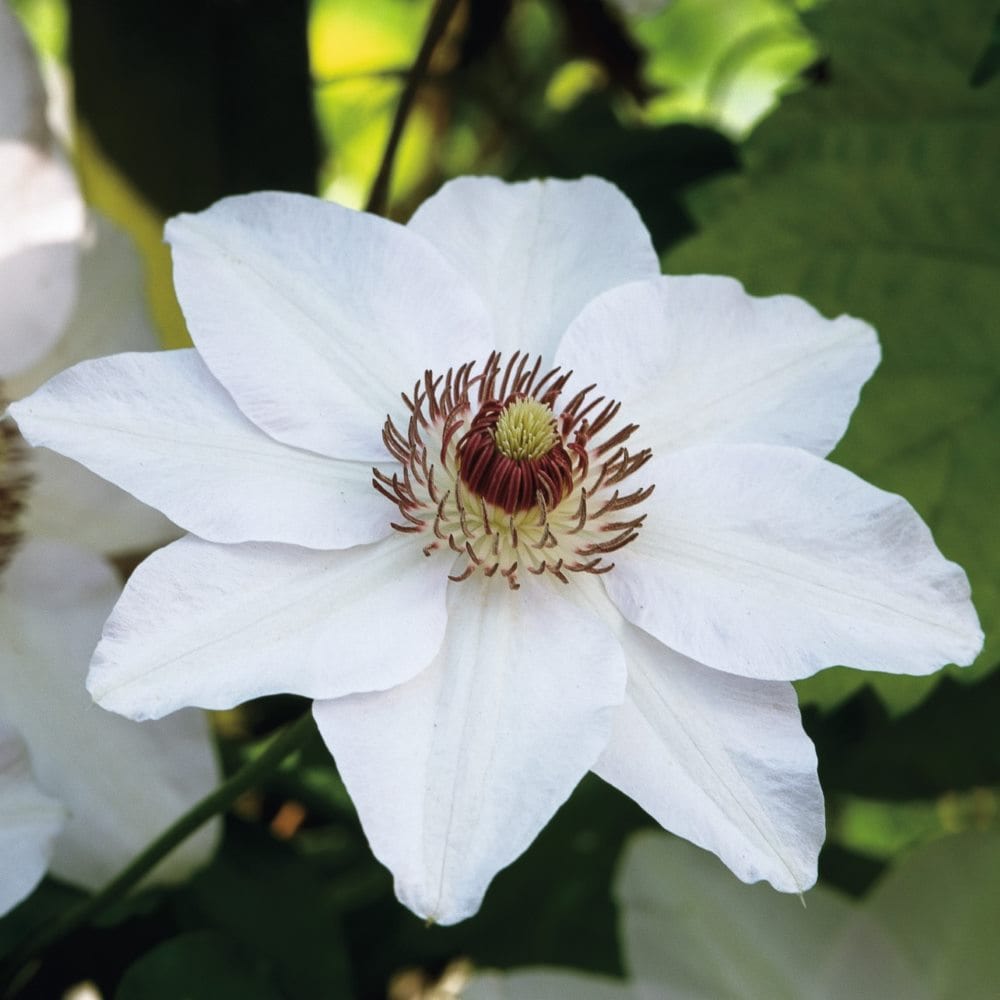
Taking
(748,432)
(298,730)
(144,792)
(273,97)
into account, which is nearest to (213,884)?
(144,792)

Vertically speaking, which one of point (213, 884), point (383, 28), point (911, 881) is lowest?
point (911, 881)

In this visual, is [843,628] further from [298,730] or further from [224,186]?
[224,186]

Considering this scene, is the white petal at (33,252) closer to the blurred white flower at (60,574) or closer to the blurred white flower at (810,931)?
the blurred white flower at (60,574)

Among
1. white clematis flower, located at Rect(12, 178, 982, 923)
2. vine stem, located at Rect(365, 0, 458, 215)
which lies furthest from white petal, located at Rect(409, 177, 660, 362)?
vine stem, located at Rect(365, 0, 458, 215)

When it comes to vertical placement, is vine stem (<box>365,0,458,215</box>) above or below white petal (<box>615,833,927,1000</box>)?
above

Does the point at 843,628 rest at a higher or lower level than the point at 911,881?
higher

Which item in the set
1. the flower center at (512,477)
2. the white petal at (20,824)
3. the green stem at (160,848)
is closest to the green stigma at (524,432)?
the flower center at (512,477)

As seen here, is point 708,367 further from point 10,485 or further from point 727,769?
point 10,485

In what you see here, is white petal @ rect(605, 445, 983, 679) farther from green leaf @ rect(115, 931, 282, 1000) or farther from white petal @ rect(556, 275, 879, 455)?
green leaf @ rect(115, 931, 282, 1000)
